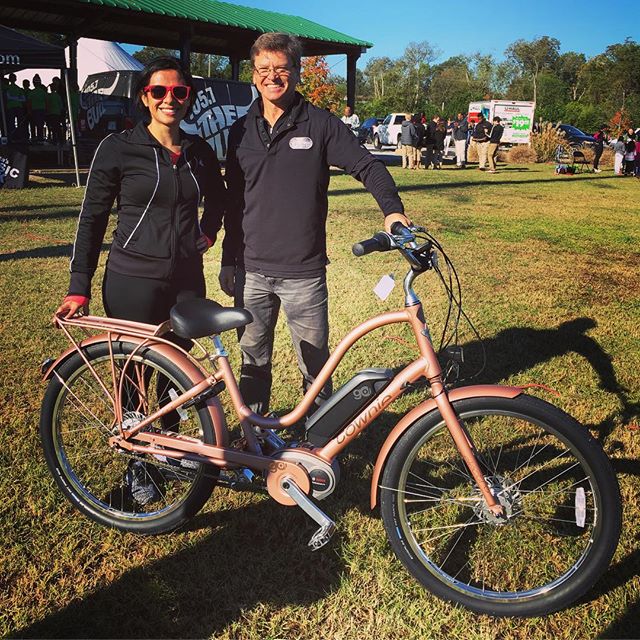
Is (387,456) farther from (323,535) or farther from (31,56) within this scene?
(31,56)

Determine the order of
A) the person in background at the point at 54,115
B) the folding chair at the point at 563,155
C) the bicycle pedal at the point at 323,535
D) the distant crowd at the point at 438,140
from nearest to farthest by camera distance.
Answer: the bicycle pedal at the point at 323,535, the person in background at the point at 54,115, the distant crowd at the point at 438,140, the folding chair at the point at 563,155

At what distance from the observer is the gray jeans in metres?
3.16

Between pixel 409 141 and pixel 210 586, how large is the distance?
69.7 ft

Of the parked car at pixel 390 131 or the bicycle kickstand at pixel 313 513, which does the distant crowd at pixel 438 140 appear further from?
the bicycle kickstand at pixel 313 513

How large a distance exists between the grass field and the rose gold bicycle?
0.16 metres

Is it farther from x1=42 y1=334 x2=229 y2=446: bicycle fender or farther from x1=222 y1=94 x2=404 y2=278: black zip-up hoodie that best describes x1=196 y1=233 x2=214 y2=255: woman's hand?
x1=42 y1=334 x2=229 y2=446: bicycle fender

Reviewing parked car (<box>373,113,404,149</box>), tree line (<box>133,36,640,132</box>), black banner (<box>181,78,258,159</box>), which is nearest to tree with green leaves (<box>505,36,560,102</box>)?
tree line (<box>133,36,640,132</box>)

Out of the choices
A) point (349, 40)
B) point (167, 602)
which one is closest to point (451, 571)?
point (167, 602)

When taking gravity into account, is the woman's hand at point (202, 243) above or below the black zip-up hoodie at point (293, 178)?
below

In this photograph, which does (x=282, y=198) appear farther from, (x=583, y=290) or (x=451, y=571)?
(x=583, y=290)

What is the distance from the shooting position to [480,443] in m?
2.80

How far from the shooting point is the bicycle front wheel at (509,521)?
7.57 feet

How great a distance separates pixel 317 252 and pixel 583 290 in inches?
204

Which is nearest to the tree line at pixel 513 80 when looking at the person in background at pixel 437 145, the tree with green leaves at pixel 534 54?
the tree with green leaves at pixel 534 54
